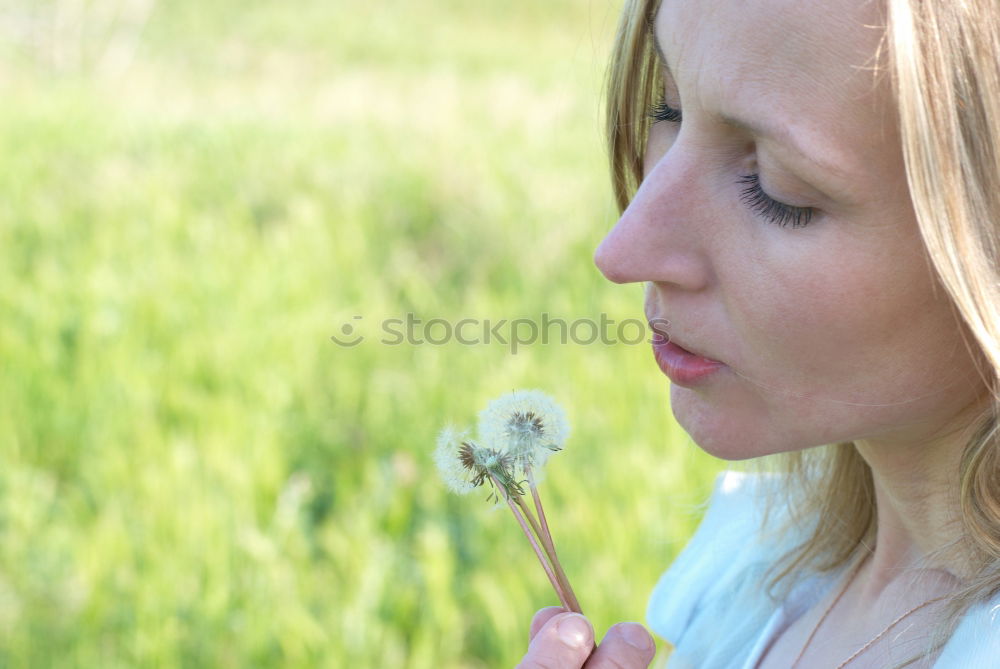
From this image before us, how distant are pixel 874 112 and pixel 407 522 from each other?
7.11ft

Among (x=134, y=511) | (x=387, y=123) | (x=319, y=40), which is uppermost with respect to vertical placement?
(x=319, y=40)

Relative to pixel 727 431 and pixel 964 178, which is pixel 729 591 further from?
pixel 964 178

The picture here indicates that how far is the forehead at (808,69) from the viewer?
78cm

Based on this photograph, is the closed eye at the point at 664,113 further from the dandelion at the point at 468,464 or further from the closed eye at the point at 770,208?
the dandelion at the point at 468,464

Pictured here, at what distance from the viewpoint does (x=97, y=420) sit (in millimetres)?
3078

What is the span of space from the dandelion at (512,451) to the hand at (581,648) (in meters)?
0.02

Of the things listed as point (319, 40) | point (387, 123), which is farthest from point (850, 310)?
point (319, 40)

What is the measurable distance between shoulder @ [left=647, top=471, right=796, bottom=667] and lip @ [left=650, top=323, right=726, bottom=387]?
457mm

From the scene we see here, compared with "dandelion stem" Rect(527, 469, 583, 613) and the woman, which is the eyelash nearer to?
the woman

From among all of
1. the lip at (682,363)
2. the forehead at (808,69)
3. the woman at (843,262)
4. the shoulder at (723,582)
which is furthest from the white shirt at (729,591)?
the forehead at (808,69)

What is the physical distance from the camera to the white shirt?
1.26 meters

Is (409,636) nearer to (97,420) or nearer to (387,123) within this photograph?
(97,420)

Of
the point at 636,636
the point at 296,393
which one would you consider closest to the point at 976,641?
the point at 636,636

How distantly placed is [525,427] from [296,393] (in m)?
2.49
